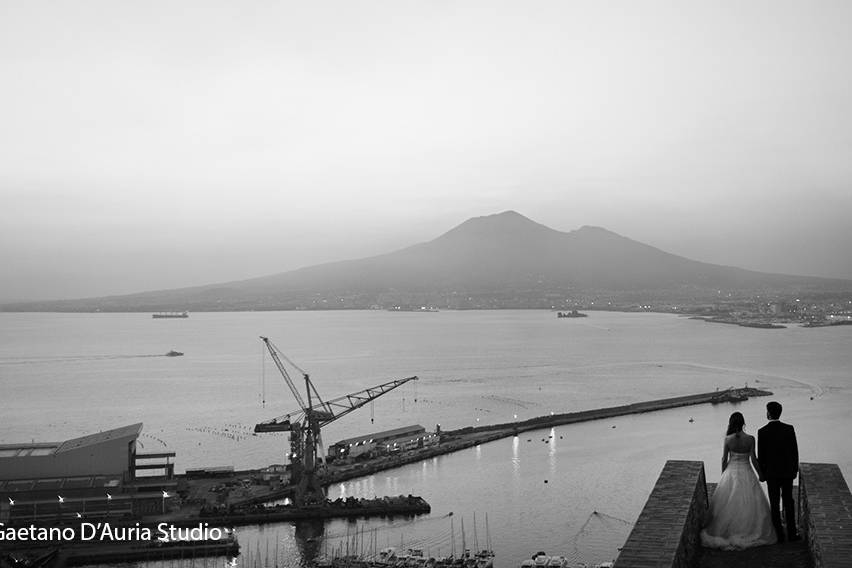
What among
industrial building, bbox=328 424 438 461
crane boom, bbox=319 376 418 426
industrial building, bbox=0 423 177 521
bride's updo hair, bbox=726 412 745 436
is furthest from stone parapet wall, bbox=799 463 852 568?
industrial building, bbox=328 424 438 461

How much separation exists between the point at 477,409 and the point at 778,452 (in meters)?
12.8

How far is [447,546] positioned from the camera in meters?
6.72

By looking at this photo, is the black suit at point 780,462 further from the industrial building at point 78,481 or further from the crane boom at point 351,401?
the crane boom at point 351,401

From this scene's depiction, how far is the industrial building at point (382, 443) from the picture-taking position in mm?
10383

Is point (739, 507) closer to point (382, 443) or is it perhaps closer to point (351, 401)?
point (382, 443)

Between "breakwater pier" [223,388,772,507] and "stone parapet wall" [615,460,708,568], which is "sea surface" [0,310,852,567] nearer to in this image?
"breakwater pier" [223,388,772,507]

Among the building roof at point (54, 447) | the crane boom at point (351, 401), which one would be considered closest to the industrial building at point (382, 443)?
the crane boom at point (351, 401)

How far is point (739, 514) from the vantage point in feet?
5.64

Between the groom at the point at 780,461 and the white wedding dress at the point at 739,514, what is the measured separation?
0.07 m

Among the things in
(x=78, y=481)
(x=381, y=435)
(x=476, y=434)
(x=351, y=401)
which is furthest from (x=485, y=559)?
(x=351, y=401)

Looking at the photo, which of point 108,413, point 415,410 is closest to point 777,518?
point 415,410

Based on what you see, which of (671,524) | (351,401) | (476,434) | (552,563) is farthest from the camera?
(351,401)

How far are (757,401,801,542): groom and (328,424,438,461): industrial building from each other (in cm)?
874

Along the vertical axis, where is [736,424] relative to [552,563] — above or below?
above
